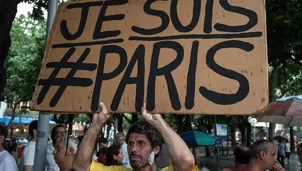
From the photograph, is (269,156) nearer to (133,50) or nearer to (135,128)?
(135,128)

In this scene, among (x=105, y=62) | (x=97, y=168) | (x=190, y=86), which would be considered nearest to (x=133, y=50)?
(x=105, y=62)

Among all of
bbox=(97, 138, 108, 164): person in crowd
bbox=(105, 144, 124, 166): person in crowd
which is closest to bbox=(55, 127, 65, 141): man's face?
bbox=(105, 144, 124, 166): person in crowd

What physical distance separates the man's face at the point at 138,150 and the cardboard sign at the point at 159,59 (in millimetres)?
233

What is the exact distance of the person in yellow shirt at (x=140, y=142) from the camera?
2.28 m

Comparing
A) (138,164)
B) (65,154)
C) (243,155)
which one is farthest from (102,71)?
(243,155)

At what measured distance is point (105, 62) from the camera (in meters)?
2.57

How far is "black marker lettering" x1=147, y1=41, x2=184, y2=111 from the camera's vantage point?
2.35m

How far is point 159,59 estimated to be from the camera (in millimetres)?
2459

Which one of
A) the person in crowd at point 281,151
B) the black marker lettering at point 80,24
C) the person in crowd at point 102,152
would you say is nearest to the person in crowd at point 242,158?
the black marker lettering at point 80,24

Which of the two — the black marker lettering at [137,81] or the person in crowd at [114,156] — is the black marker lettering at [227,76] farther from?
the person in crowd at [114,156]

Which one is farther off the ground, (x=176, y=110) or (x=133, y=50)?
(x=133, y=50)

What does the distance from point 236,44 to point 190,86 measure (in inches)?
14.4

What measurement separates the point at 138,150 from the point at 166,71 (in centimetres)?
51

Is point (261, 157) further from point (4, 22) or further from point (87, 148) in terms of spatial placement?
point (4, 22)
